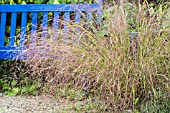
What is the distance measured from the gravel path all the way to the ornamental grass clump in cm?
24

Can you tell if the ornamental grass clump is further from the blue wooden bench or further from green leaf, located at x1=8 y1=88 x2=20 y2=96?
green leaf, located at x1=8 y1=88 x2=20 y2=96

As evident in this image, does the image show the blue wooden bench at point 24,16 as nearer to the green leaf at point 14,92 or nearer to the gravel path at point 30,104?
the green leaf at point 14,92

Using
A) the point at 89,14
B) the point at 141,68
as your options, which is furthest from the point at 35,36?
the point at 141,68

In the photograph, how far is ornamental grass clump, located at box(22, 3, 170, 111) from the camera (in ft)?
11.1

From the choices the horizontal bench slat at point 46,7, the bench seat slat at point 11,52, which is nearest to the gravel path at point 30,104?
the bench seat slat at point 11,52

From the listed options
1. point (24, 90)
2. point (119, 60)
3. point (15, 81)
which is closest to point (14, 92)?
point (24, 90)

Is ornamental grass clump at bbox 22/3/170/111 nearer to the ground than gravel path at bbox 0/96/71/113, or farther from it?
farther from it

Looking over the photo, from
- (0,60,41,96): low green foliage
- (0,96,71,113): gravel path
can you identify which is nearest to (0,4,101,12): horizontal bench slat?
(0,60,41,96): low green foliage

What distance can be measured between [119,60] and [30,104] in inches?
43.3

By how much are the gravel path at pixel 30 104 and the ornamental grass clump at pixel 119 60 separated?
0.24m

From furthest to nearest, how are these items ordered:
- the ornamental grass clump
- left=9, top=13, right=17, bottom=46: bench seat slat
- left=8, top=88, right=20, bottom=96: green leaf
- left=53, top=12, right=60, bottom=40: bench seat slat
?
1. left=9, top=13, right=17, bottom=46: bench seat slat
2. left=8, top=88, right=20, bottom=96: green leaf
3. left=53, top=12, right=60, bottom=40: bench seat slat
4. the ornamental grass clump

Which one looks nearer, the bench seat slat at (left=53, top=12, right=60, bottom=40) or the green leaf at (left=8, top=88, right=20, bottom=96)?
the bench seat slat at (left=53, top=12, right=60, bottom=40)

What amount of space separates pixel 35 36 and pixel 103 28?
852 mm

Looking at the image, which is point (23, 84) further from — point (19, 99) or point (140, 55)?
point (140, 55)
